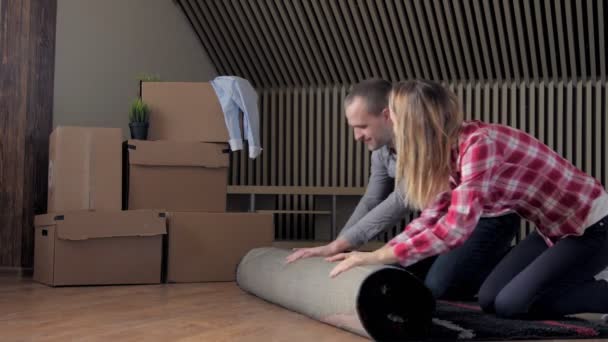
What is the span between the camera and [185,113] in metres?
4.44

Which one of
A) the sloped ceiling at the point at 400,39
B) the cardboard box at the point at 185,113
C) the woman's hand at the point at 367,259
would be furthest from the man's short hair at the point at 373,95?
the sloped ceiling at the point at 400,39

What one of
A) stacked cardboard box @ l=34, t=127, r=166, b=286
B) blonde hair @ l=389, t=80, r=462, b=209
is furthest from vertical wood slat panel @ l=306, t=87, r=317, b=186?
blonde hair @ l=389, t=80, r=462, b=209

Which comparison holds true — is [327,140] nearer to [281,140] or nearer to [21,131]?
[281,140]

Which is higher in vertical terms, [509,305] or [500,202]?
[500,202]

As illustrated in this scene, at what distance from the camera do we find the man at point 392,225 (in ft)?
9.43

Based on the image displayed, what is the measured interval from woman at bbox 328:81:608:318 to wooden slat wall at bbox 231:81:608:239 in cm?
313

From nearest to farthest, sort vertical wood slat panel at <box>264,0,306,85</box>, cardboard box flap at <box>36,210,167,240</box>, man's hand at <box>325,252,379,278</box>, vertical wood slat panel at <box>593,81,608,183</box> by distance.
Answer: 1. man's hand at <box>325,252,379,278</box>
2. cardboard box flap at <box>36,210,167,240</box>
3. vertical wood slat panel at <box>593,81,608,183</box>
4. vertical wood slat panel at <box>264,0,306,85</box>

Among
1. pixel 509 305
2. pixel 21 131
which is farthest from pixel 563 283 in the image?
pixel 21 131

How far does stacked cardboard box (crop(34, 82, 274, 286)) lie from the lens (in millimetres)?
3965

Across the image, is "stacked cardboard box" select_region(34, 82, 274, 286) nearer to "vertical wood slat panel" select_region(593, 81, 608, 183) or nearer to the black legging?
the black legging

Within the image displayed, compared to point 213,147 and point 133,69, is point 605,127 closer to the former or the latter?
point 213,147

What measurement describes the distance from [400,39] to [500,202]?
3.65 metres

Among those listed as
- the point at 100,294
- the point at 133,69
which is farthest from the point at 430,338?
the point at 133,69

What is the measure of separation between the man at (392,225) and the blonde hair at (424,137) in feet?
1.88
